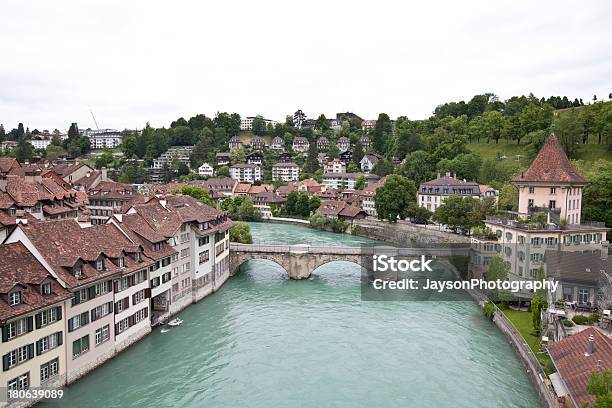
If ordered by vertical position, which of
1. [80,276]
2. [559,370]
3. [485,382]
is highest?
[80,276]

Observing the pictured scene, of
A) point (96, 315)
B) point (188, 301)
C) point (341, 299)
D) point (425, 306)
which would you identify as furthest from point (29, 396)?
point (425, 306)

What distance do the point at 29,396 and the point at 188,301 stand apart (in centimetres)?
1803

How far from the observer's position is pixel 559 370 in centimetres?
Result: 2383

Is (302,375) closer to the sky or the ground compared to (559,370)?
closer to the ground

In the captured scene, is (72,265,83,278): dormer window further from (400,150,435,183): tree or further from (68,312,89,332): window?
(400,150,435,183): tree

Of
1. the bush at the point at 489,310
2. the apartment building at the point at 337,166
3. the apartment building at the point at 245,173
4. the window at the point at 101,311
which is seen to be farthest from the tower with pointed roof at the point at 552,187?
the apartment building at the point at 245,173

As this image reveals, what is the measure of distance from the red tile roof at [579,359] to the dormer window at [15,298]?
23651mm

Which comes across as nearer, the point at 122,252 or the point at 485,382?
the point at 485,382

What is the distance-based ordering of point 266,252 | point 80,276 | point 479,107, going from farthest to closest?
point 479,107 → point 266,252 → point 80,276

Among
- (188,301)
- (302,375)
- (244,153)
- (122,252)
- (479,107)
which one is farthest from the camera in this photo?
(244,153)

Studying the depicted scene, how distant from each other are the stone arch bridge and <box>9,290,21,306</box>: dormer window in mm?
29337

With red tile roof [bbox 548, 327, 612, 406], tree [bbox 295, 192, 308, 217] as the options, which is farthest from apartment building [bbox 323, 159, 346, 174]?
red tile roof [bbox 548, 327, 612, 406]

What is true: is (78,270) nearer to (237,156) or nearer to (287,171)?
(287,171)

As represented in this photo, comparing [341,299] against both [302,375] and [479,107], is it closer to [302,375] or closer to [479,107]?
[302,375]
